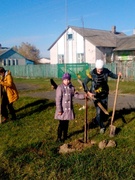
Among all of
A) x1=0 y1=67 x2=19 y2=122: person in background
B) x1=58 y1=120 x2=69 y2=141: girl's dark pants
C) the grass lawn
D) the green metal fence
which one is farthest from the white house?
x1=58 y1=120 x2=69 y2=141: girl's dark pants

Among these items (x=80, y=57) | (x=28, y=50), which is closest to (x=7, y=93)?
(x=80, y=57)

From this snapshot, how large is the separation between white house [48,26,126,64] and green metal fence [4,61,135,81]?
5691mm

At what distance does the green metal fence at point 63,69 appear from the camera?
72.9 feet

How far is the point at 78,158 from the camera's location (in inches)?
181

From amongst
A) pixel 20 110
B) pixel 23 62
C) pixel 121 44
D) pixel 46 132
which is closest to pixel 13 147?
pixel 46 132

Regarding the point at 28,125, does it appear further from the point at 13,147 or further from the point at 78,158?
the point at 78,158

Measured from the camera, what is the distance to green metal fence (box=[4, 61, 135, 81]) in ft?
72.9

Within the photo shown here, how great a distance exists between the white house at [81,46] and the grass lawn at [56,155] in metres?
28.0

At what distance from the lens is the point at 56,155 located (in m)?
4.91

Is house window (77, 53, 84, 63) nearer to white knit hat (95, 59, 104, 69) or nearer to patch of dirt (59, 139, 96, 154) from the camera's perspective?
white knit hat (95, 59, 104, 69)

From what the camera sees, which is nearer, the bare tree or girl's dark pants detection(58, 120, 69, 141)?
girl's dark pants detection(58, 120, 69, 141)

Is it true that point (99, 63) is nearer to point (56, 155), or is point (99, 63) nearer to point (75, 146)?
point (75, 146)

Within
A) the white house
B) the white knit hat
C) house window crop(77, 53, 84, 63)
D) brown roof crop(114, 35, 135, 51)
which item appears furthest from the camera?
house window crop(77, 53, 84, 63)

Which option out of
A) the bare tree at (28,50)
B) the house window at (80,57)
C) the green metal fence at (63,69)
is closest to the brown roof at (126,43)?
the house window at (80,57)
